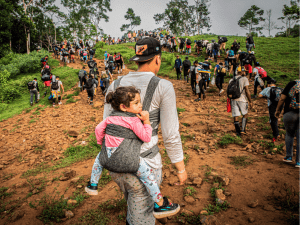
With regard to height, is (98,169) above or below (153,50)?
below

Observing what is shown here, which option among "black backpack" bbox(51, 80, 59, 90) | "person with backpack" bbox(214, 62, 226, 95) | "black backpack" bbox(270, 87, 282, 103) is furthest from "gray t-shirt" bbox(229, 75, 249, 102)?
"black backpack" bbox(51, 80, 59, 90)

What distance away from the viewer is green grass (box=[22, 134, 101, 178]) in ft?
15.4

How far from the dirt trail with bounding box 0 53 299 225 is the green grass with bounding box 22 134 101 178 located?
0.21 meters

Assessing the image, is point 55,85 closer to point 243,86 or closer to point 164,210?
point 243,86

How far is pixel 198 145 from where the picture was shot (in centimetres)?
503

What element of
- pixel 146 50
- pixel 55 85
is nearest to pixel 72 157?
pixel 146 50

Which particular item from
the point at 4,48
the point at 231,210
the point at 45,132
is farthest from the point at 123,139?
the point at 4,48

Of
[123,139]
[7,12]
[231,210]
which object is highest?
[7,12]

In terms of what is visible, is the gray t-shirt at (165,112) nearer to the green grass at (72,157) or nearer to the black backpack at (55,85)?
the green grass at (72,157)

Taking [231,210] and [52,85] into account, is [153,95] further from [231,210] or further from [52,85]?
[52,85]

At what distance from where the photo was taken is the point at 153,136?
1.54 meters

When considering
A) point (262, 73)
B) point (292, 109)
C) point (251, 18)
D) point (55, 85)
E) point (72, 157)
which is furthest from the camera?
point (251, 18)

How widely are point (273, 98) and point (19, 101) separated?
14.5m

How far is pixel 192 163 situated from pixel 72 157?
3.50m
